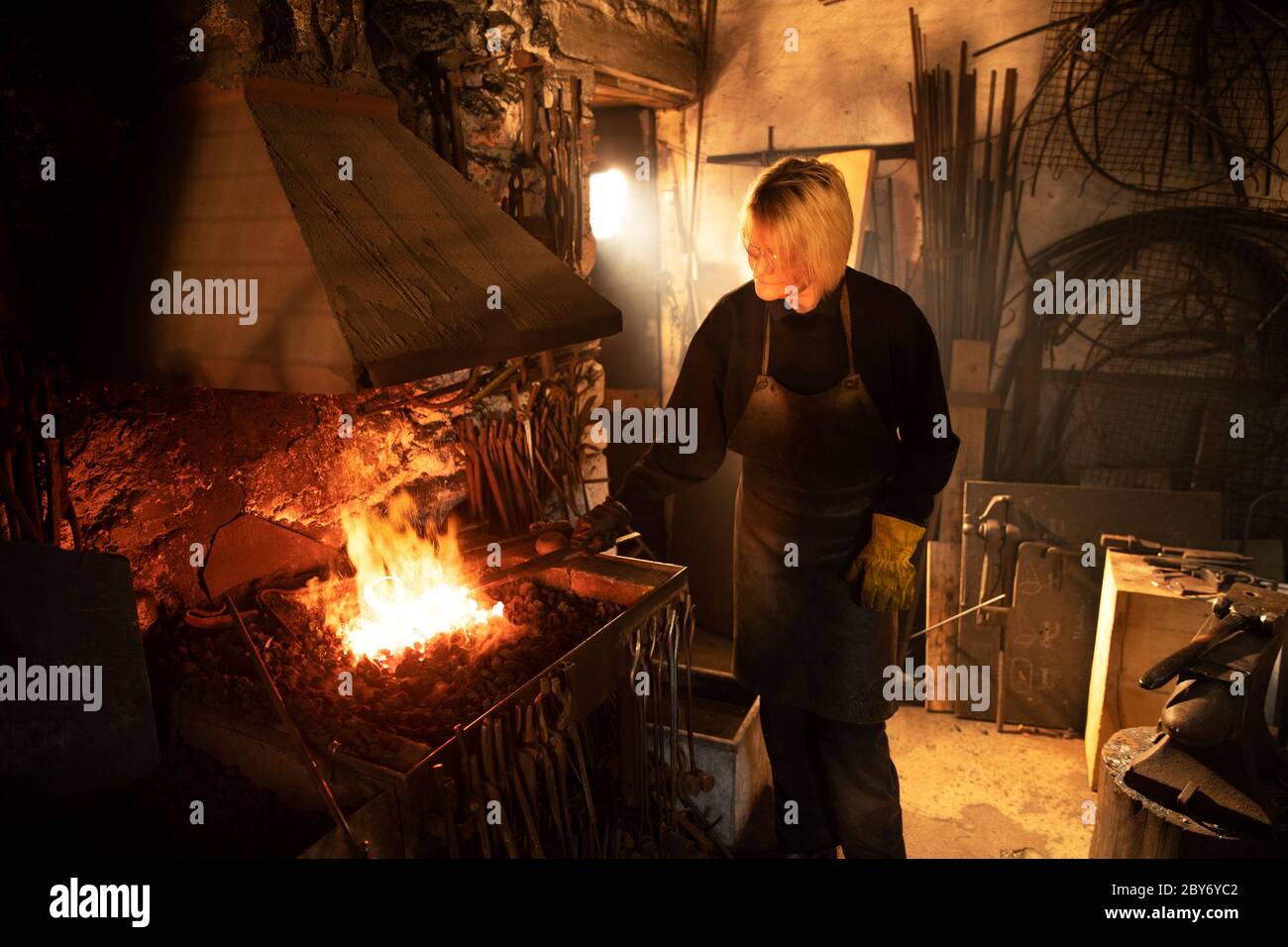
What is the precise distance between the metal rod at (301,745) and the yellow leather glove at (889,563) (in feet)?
5.08

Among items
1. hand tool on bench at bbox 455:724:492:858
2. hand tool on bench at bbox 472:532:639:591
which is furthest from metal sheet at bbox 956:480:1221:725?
hand tool on bench at bbox 455:724:492:858

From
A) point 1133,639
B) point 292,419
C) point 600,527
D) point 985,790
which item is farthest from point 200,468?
point 1133,639

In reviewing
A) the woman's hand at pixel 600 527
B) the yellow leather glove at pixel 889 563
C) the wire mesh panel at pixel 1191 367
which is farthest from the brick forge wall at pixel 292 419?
the wire mesh panel at pixel 1191 367

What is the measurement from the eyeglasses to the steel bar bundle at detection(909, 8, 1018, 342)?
2.65 metres

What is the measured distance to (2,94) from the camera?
2158 mm

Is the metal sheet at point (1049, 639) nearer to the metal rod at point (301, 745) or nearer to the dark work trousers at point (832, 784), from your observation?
the dark work trousers at point (832, 784)

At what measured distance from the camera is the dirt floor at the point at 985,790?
3.41m

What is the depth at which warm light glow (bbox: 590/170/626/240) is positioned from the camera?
5.21 meters

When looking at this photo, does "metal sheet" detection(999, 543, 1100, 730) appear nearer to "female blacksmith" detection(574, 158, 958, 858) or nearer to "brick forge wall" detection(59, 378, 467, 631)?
"female blacksmith" detection(574, 158, 958, 858)

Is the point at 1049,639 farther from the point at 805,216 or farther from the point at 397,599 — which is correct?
the point at 397,599
